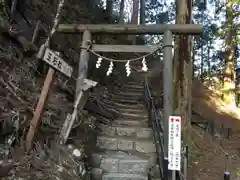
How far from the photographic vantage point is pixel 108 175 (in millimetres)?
5098

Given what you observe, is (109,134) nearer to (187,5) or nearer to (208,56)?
(187,5)

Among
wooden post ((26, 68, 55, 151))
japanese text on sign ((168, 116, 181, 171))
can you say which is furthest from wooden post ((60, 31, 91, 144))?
japanese text on sign ((168, 116, 181, 171))

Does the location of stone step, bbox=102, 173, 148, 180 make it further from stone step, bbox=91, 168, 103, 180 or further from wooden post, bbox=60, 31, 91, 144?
wooden post, bbox=60, 31, 91, 144

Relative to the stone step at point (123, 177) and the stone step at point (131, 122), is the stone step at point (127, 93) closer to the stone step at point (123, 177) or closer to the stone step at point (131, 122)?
the stone step at point (131, 122)

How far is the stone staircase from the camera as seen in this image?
525cm

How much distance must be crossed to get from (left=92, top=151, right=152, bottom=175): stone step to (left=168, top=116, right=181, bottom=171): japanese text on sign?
116 centimetres

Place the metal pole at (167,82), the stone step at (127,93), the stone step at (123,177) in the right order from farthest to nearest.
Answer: the stone step at (127,93) → the metal pole at (167,82) → the stone step at (123,177)

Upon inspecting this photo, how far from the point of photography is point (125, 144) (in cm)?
632

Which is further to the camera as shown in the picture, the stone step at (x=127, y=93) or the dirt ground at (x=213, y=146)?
the stone step at (x=127, y=93)

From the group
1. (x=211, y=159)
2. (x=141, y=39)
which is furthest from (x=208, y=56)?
(x=211, y=159)

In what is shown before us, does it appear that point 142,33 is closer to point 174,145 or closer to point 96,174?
point 174,145

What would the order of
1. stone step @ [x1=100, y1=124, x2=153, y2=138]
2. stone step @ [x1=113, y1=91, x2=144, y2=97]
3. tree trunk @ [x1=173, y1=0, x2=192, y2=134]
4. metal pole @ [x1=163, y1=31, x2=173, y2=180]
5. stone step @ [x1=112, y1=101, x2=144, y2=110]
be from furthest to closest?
stone step @ [x1=113, y1=91, x2=144, y2=97] → stone step @ [x1=112, y1=101, x2=144, y2=110] → stone step @ [x1=100, y1=124, x2=153, y2=138] → tree trunk @ [x1=173, y1=0, x2=192, y2=134] → metal pole @ [x1=163, y1=31, x2=173, y2=180]

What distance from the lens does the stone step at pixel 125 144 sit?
6.25 m

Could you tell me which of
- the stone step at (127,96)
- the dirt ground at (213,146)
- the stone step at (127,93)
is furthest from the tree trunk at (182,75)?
the stone step at (127,93)
